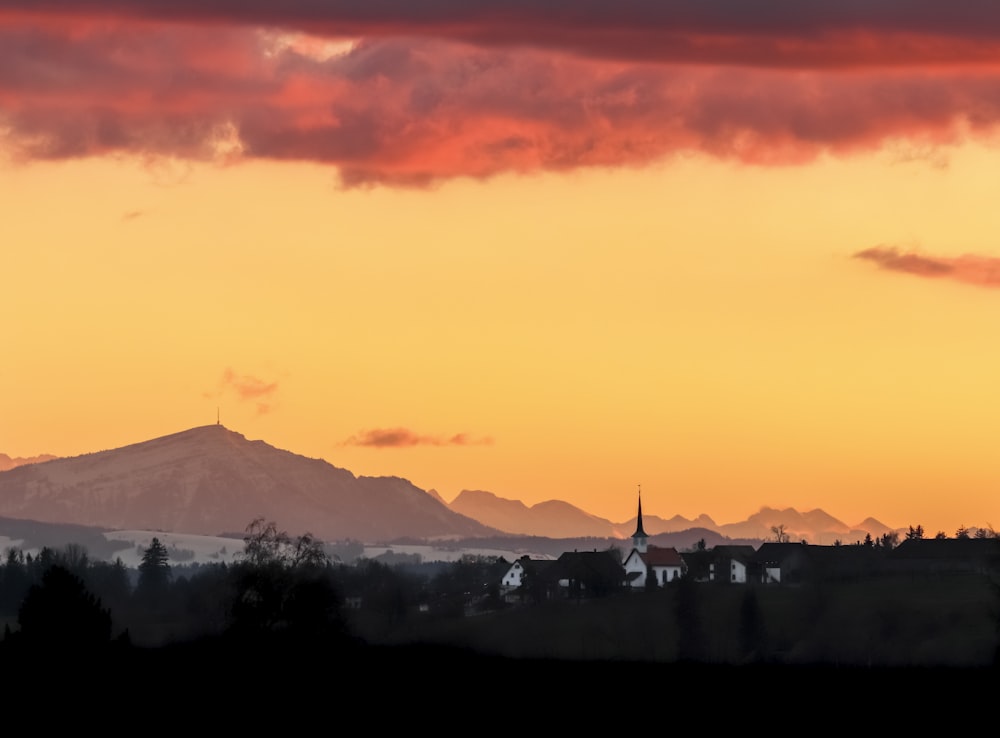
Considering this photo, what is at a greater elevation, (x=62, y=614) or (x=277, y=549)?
(x=277, y=549)

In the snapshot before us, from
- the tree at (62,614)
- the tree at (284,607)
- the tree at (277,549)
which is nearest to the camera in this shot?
the tree at (284,607)

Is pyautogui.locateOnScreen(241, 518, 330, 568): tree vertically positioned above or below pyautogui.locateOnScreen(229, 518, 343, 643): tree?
above

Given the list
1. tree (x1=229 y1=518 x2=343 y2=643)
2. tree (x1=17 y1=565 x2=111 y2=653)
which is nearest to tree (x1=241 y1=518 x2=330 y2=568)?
tree (x1=229 y1=518 x2=343 y2=643)

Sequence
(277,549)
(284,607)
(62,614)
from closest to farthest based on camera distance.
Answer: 1. (284,607)
2. (62,614)
3. (277,549)

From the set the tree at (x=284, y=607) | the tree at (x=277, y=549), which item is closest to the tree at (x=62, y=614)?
the tree at (x=284, y=607)

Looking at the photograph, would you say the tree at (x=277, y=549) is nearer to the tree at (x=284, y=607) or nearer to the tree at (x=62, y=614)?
the tree at (x=284, y=607)

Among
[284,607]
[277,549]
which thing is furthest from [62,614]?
[277,549]

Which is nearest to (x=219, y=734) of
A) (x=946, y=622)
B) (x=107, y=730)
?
(x=107, y=730)

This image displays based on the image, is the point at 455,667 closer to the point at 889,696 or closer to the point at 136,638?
the point at 889,696

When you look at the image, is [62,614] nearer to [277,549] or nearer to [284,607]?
[284,607]

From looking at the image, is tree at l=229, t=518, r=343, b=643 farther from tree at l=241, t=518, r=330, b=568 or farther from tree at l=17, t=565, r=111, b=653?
tree at l=241, t=518, r=330, b=568

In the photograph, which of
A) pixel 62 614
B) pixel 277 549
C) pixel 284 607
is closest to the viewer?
pixel 284 607

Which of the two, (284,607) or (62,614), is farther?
(62,614)

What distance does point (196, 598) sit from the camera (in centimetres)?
18750
